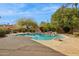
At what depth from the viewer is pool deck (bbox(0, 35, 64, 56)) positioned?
2.31 metres

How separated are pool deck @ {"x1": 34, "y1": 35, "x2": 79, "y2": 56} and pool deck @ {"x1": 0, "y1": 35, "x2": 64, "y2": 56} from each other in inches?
1.3

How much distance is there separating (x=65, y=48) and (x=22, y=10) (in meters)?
0.49

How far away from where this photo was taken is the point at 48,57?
2.30 metres

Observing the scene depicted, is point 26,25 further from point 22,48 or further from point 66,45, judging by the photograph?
point 66,45

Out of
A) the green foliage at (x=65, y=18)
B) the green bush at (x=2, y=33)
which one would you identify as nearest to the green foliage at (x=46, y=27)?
the green foliage at (x=65, y=18)

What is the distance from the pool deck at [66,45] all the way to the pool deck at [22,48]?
0.11 feet

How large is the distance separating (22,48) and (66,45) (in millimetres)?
377

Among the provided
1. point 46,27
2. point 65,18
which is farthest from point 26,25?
point 65,18

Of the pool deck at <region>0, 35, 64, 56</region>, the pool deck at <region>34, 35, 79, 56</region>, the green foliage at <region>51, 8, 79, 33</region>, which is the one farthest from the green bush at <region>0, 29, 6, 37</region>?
the green foliage at <region>51, 8, 79, 33</region>

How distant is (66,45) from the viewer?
2.32 meters

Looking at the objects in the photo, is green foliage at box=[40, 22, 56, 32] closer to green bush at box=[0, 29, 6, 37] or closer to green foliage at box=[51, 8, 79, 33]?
green foliage at box=[51, 8, 79, 33]

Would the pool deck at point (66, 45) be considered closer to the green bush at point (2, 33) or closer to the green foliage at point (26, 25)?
the green foliage at point (26, 25)

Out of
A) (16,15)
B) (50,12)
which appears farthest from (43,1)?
(16,15)

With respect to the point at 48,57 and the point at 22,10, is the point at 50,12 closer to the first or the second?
the point at 22,10
